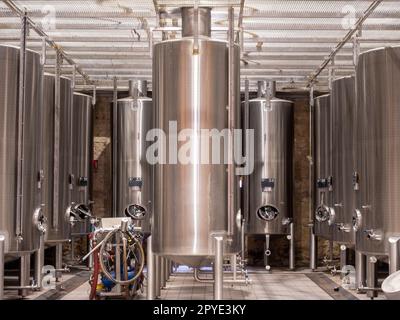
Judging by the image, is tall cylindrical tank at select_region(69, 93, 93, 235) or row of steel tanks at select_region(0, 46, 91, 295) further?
tall cylindrical tank at select_region(69, 93, 93, 235)

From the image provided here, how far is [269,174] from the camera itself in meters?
11.7

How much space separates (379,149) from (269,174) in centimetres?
461

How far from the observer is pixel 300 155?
13344mm

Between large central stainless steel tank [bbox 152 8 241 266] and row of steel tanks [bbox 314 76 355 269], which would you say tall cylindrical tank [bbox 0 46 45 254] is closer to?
large central stainless steel tank [bbox 152 8 241 266]

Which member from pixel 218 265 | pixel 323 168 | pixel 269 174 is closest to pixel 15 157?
pixel 218 265

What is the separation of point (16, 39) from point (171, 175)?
4211 mm

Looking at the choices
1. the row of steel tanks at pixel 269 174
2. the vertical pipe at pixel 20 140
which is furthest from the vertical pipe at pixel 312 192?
the vertical pipe at pixel 20 140

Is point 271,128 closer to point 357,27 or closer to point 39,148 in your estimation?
point 357,27

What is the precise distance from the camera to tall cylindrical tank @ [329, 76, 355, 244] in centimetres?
952

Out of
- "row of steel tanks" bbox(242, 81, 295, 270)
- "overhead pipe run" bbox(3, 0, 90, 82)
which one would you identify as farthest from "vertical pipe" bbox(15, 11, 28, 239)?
"row of steel tanks" bbox(242, 81, 295, 270)

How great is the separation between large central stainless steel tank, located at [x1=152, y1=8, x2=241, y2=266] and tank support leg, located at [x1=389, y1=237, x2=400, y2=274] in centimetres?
153

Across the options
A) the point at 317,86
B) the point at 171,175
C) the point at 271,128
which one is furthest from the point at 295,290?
the point at 317,86

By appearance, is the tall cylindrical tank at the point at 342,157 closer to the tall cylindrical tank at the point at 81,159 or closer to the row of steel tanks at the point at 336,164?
the row of steel tanks at the point at 336,164

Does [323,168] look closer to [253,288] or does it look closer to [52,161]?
[253,288]
